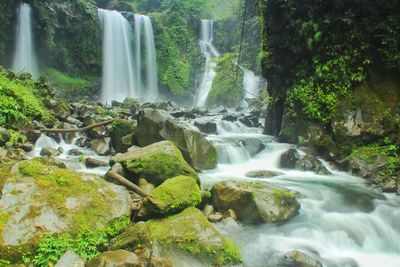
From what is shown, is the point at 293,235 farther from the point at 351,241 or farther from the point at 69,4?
the point at 69,4

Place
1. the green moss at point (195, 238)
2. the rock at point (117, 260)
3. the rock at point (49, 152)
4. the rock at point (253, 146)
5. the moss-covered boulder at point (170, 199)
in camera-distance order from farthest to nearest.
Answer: the rock at point (253, 146)
the rock at point (49, 152)
the moss-covered boulder at point (170, 199)
the green moss at point (195, 238)
the rock at point (117, 260)

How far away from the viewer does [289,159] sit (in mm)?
9609

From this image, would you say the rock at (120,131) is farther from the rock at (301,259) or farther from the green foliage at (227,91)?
the green foliage at (227,91)

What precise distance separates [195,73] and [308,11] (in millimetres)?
22995

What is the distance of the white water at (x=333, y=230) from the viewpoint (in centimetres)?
497

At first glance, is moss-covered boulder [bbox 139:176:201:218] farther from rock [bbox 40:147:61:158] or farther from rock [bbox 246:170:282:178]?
rock [bbox 40:147:61:158]

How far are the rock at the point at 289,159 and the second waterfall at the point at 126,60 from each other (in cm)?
1942

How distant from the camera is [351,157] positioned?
9039 millimetres

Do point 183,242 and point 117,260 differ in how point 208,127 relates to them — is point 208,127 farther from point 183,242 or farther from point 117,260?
point 117,260

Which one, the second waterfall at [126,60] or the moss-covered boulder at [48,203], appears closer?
the moss-covered boulder at [48,203]

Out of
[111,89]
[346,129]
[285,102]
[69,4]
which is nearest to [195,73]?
[111,89]

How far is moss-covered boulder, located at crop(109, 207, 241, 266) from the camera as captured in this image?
13.8ft

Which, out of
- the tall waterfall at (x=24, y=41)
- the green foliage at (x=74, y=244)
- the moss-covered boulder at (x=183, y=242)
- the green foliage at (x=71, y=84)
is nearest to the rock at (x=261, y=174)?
the moss-covered boulder at (x=183, y=242)

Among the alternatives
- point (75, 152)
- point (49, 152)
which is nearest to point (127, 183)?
point (49, 152)
